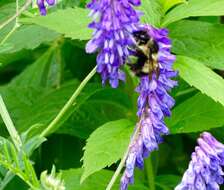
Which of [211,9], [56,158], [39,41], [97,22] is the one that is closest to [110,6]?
[97,22]

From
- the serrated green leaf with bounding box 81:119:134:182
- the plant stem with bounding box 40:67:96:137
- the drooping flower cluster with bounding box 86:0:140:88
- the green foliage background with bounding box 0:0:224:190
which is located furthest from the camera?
the green foliage background with bounding box 0:0:224:190

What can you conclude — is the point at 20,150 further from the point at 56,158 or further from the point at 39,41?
the point at 56,158

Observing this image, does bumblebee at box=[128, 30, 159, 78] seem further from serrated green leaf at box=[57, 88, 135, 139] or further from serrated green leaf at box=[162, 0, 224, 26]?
serrated green leaf at box=[57, 88, 135, 139]

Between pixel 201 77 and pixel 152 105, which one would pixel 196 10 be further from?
pixel 152 105

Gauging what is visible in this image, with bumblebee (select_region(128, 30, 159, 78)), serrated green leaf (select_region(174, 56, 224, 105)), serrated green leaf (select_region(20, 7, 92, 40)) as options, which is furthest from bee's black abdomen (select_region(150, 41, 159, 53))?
serrated green leaf (select_region(20, 7, 92, 40))

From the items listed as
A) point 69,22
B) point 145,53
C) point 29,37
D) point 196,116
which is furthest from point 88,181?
point 145,53

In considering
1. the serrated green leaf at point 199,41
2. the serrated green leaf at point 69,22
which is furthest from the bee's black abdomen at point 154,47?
the serrated green leaf at point 199,41
